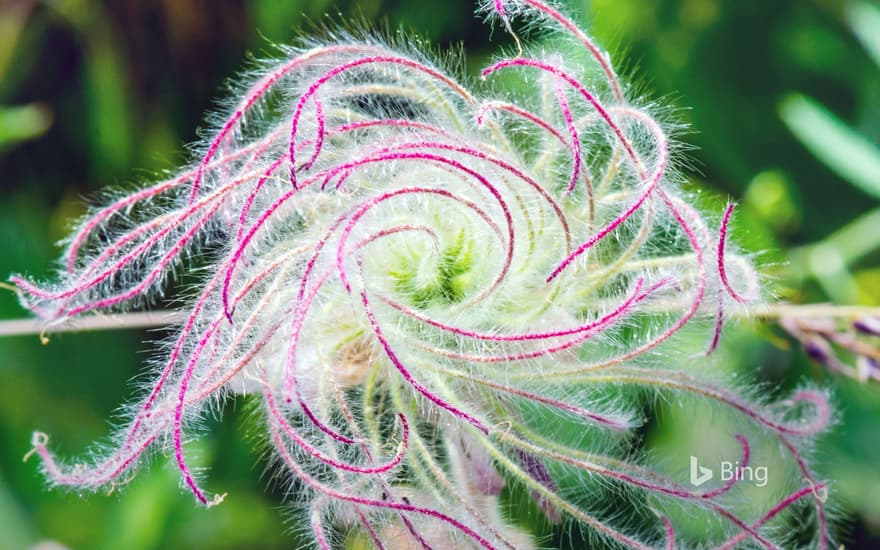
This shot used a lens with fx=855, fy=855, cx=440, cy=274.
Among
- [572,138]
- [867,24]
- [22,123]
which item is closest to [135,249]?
[572,138]

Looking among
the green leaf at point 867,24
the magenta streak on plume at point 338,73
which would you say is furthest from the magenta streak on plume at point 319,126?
the green leaf at point 867,24

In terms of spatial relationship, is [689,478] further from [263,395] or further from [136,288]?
[136,288]

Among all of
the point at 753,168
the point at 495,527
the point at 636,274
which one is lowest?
the point at 495,527

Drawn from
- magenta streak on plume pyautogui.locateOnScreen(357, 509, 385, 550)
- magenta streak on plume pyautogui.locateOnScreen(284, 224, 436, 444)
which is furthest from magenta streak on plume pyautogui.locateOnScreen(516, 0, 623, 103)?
magenta streak on plume pyautogui.locateOnScreen(357, 509, 385, 550)

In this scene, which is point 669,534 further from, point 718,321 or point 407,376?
point 407,376

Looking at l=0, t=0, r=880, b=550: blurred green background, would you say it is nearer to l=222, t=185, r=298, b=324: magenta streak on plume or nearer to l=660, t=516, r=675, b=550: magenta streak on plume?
l=660, t=516, r=675, b=550: magenta streak on plume

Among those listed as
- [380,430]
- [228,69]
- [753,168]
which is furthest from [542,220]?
[228,69]
